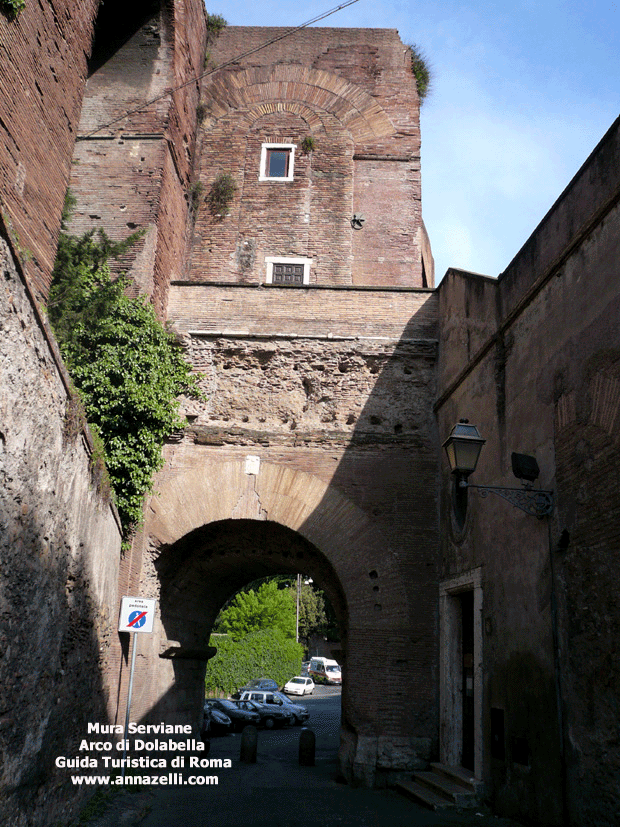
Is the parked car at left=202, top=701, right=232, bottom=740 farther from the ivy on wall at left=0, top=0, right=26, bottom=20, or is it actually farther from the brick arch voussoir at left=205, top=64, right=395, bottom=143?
the ivy on wall at left=0, top=0, right=26, bottom=20

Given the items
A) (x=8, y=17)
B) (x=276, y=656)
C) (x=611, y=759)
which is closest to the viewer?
(x=611, y=759)

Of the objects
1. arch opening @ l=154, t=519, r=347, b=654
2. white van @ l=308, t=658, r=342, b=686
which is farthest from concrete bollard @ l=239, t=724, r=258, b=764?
white van @ l=308, t=658, r=342, b=686

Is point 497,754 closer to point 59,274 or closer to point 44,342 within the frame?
point 44,342

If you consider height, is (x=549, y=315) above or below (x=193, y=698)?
above

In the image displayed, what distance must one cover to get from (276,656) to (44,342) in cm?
2627

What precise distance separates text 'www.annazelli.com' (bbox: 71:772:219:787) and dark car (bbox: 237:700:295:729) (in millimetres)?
9839

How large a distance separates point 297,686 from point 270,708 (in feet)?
34.8

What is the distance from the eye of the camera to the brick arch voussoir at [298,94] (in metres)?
14.1

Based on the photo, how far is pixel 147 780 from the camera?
8.43m

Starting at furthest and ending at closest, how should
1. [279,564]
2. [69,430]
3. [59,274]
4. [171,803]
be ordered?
1. [279,564]
2. [59,274]
3. [171,803]
4. [69,430]

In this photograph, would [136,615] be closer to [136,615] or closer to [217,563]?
[136,615]

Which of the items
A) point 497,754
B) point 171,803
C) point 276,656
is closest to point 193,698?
point 171,803

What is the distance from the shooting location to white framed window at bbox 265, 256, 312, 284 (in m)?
12.8

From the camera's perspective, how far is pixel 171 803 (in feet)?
25.4
